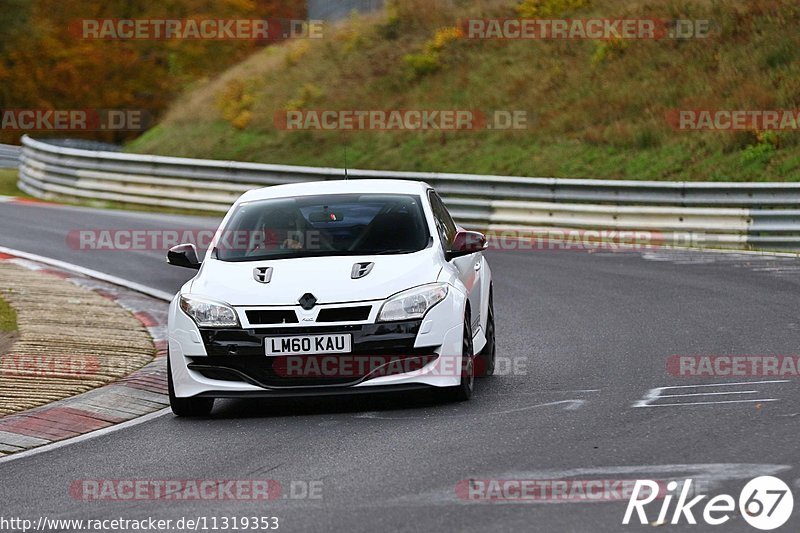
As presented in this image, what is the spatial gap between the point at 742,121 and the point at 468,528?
71.0 ft

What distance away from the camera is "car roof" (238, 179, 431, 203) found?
10.7 m

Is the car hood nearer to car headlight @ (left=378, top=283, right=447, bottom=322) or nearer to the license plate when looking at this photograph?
car headlight @ (left=378, top=283, right=447, bottom=322)

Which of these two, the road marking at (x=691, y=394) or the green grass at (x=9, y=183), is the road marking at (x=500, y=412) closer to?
the road marking at (x=691, y=394)

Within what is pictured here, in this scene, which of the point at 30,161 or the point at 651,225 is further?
the point at 30,161

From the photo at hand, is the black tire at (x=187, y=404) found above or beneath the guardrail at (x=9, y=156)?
beneath

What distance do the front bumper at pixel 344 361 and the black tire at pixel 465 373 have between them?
0.40ft

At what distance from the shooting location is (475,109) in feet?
108

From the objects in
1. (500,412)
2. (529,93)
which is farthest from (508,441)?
(529,93)

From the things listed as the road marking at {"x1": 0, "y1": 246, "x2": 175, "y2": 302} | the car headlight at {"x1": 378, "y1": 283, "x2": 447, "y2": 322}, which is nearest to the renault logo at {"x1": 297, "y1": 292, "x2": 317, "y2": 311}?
the car headlight at {"x1": 378, "y1": 283, "x2": 447, "y2": 322}

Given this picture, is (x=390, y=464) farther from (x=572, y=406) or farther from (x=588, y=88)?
(x=588, y=88)

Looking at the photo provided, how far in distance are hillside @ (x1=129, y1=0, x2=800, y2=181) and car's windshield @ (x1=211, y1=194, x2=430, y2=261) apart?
14.8 metres

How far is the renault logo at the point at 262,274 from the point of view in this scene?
368 inches

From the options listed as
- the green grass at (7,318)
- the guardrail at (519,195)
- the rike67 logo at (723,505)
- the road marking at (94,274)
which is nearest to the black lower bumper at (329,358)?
the rike67 logo at (723,505)

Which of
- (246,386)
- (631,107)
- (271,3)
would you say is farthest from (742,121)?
(271,3)
